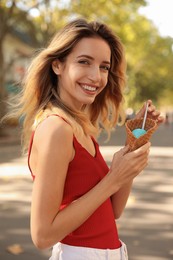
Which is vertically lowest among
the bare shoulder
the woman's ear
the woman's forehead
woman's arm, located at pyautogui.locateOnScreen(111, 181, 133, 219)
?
woman's arm, located at pyautogui.locateOnScreen(111, 181, 133, 219)

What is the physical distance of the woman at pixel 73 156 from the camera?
1620mm

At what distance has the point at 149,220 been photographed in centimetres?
590

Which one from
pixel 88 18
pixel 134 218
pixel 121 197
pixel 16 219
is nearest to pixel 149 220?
pixel 134 218

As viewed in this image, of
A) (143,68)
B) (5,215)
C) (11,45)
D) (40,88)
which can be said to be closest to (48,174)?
(40,88)

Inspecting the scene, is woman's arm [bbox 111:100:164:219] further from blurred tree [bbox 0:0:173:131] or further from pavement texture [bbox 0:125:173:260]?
blurred tree [bbox 0:0:173:131]

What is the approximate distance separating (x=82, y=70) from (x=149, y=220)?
14.2 feet

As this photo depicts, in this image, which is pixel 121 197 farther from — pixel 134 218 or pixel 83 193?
pixel 134 218

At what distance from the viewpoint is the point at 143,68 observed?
158 ft

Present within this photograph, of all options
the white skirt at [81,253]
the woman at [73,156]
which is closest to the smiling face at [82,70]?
the woman at [73,156]

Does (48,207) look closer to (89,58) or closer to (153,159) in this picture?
(89,58)

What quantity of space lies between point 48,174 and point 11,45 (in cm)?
4087

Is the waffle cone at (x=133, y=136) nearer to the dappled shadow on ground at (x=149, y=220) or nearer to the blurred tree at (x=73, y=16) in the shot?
the dappled shadow on ground at (x=149, y=220)

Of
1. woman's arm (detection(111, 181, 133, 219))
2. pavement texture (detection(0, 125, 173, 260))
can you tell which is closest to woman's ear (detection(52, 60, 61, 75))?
woman's arm (detection(111, 181, 133, 219))

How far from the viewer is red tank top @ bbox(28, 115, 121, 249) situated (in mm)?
1724
